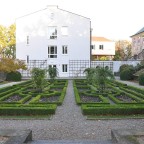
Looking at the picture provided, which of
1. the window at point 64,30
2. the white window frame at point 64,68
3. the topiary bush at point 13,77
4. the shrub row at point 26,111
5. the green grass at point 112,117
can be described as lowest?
the green grass at point 112,117

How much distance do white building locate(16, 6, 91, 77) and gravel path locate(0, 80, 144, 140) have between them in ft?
111

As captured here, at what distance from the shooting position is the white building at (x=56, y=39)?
151 ft

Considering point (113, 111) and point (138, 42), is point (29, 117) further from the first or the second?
point (138, 42)

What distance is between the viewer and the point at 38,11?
152ft

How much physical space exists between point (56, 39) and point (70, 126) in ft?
120

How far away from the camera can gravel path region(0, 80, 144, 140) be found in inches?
342

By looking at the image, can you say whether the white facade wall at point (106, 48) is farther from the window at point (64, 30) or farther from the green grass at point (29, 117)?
the green grass at point (29, 117)

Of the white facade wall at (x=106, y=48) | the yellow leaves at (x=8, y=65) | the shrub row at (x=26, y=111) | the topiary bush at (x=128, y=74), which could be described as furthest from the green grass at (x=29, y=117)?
the white facade wall at (x=106, y=48)

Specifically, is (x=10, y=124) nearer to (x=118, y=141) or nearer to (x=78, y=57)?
(x=118, y=141)

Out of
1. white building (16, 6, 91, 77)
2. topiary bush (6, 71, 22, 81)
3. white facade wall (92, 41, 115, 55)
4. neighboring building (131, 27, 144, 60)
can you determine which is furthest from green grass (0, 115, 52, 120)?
white facade wall (92, 41, 115, 55)

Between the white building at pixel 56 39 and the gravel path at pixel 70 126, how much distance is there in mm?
33682

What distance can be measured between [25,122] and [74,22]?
36605 mm

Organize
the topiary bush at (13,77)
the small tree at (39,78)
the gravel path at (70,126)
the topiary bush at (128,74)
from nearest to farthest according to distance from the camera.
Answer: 1. the gravel path at (70,126)
2. the small tree at (39,78)
3. the topiary bush at (13,77)
4. the topiary bush at (128,74)

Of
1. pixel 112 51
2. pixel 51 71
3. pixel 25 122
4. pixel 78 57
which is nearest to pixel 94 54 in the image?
pixel 112 51
